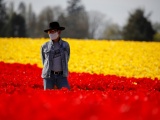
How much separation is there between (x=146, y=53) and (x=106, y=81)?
44.6 ft

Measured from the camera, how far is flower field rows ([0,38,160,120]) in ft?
8.16

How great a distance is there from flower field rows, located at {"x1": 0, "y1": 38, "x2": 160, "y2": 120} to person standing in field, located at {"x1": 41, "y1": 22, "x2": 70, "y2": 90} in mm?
457

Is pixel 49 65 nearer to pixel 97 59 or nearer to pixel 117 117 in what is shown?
pixel 117 117

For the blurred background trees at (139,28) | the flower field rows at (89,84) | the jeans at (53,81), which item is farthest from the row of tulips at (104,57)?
the blurred background trees at (139,28)

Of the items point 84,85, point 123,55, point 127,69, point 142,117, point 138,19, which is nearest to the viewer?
point 142,117

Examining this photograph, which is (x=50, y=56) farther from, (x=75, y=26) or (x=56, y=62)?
(x=75, y=26)

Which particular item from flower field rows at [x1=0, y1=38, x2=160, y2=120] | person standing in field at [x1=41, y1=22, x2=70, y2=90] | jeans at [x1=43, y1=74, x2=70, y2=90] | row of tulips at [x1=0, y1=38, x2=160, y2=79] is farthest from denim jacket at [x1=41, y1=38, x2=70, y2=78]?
row of tulips at [x1=0, y1=38, x2=160, y2=79]

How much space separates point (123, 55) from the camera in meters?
22.7

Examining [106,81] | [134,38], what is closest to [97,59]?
[106,81]

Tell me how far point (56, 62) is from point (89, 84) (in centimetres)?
183

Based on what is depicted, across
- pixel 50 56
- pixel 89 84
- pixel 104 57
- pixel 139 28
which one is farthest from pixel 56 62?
pixel 139 28

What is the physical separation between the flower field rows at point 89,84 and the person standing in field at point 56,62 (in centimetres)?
46

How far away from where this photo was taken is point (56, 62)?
27.6 feet

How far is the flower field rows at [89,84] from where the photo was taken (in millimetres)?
2488
